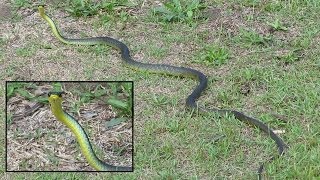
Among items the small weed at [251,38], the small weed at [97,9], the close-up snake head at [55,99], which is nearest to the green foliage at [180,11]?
the small weed at [97,9]

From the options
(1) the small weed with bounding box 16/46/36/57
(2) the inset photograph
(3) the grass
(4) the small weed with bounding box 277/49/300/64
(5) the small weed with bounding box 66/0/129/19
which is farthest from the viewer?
(5) the small weed with bounding box 66/0/129/19

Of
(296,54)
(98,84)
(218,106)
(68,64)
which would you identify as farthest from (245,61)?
(98,84)

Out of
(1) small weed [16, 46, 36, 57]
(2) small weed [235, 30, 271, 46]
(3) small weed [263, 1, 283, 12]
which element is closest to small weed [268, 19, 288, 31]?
(2) small weed [235, 30, 271, 46]

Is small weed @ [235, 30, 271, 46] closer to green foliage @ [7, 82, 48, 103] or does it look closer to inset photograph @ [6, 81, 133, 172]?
inset photograph @ [6, 81, 133, 172]

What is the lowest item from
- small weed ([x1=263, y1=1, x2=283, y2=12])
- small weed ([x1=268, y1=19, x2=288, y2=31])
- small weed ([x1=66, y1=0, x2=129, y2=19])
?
small weed ([x1=268, y1=19, x2=288, y2=31])

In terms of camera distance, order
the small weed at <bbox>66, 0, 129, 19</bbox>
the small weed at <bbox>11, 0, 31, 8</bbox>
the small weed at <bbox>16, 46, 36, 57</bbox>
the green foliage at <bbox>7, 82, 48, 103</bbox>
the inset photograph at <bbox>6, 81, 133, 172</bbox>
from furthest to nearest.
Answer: the small weed at <bbox>11, 0, 31, 8</bbox> < the small weed at <bbox>66, 0, 129, 19</bbox> < the small weed at <bbox>16, 46, 36, 57</bbox> < the green foliage at <bbox>7, 82, 48, 103</bbox> < the inset photograph at <bbox>6, 81, 133, 172</bbox>

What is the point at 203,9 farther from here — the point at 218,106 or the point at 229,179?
the point at 229,179

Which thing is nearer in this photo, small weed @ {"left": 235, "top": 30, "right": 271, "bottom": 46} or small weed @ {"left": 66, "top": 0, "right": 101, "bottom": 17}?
small weed @ {"left": 235, "top": 30, "right": 271, "bottom": 46}
